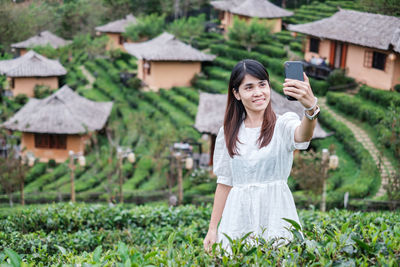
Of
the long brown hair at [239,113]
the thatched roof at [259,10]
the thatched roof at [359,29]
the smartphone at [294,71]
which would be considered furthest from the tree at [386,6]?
the thatched roof at [259,10]

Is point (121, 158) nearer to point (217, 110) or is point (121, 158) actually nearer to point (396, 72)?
point (217, 110)

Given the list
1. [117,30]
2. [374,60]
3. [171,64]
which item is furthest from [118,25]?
[374,60]

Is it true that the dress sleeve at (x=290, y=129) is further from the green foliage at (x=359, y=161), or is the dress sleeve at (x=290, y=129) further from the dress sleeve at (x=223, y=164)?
the green foliage at (x=359, y=161)

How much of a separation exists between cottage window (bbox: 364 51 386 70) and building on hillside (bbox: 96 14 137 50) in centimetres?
2434

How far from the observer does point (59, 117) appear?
23859 mm

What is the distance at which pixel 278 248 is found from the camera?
3.18 meters

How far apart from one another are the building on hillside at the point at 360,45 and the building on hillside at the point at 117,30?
19.2 meters

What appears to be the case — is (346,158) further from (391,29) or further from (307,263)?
(307,263)

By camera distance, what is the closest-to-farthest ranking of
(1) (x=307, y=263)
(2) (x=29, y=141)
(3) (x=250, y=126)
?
(1) (x=307, y=263) → (3) (x=250, y=126) → (2) (x=29, y=141)

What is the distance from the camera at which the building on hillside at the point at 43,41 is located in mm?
37594

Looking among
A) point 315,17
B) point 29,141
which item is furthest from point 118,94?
point 315,17

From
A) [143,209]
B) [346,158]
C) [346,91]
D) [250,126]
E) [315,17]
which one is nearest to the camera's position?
[250,126]

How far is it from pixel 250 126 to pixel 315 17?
1236 inches

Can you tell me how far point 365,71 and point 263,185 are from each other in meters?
20.3
